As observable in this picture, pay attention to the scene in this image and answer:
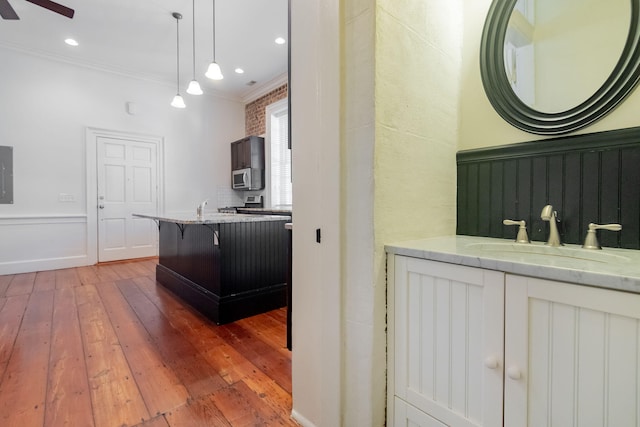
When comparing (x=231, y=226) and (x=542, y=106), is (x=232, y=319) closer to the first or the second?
(x=231, y=226)

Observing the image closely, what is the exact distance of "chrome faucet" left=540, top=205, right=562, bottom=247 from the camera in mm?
1167

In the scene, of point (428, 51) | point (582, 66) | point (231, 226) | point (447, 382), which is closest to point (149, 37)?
point (231, 226)

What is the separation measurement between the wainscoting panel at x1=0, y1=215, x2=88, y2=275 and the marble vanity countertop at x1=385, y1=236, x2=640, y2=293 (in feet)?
17.8

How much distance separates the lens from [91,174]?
4785 mm

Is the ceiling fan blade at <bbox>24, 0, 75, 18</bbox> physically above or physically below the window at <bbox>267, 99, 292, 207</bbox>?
above

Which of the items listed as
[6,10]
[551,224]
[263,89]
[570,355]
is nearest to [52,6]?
[6,10]

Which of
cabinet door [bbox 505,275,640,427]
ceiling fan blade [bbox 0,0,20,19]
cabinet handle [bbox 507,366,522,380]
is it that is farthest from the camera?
ceiling fan blade [bbox 0,0,20,19]

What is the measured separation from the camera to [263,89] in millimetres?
5703

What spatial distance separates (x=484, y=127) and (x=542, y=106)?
25 centimetres

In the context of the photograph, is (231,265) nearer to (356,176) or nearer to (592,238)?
(356,176)

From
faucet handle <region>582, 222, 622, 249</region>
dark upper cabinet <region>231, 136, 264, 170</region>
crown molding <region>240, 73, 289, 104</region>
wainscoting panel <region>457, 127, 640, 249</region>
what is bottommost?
faucet handle <region>582, 222, 622, 249</region>

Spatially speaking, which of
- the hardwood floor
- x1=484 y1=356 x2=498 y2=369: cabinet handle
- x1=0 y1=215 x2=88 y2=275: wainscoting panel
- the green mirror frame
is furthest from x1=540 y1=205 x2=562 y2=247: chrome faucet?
x1=0 y1=215 x2=88 y2=275: wainscoting panel

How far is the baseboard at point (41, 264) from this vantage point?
4.22 m

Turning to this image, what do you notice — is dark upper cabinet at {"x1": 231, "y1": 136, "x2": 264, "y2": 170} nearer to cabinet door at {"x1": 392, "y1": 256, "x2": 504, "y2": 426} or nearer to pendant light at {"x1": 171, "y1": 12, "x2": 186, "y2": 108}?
pendant light at {"x1": 171, "y1": 12, "x2": 186, "y2": 108}
